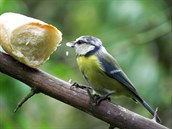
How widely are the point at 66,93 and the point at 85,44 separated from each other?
476 mm

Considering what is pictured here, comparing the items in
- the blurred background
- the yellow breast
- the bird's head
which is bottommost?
the blurred background

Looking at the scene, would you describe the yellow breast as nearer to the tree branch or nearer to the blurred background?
the tree branch

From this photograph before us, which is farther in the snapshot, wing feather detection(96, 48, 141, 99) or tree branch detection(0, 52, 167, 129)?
wing feather detection(96, 48, 141, 99)

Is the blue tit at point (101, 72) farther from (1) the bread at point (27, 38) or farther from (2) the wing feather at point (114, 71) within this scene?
(1) the bread at point (27, 38)

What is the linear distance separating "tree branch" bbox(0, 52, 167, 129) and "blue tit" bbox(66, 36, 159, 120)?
365 mm

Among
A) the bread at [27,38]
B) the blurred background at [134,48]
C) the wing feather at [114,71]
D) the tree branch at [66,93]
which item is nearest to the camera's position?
the tree branch at [66,93]

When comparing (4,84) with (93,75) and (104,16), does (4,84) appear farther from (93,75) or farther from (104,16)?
(104,16)

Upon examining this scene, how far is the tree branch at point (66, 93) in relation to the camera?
1.56 meters

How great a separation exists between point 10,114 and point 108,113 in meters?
0.85

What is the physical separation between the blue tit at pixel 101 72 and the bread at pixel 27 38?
0.85ft

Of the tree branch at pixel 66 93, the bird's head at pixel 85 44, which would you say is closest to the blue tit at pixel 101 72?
the bird's head at pixel 85 44

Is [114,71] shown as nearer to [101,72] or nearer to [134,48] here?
[101,72]

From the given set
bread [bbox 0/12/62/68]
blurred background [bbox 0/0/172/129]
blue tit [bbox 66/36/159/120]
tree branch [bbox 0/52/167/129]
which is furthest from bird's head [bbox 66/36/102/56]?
blurred background [bbox 0/0/172/129]

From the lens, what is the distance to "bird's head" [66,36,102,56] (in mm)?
2004
